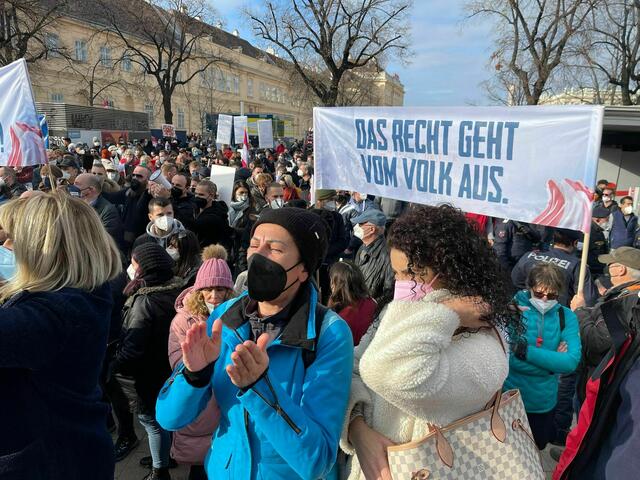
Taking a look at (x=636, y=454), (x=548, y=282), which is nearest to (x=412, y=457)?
(x=636, y=454)

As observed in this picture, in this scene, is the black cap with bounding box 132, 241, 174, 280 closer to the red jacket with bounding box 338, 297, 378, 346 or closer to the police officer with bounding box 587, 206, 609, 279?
the red jacket with bounding box 338, 297, 378, 346

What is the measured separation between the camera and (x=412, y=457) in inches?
48.7

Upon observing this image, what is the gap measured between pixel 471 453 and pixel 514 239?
4345mm

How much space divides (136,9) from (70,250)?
99.1 ft

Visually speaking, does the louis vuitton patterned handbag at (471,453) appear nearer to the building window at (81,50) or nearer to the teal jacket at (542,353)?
the teal jacket at (542,353)

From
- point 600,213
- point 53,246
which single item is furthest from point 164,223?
point 600,213

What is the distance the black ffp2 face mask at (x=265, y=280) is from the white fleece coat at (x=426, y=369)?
43 centimetres

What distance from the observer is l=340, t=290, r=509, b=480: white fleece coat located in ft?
3.76

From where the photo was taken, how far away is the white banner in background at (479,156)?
276 cm

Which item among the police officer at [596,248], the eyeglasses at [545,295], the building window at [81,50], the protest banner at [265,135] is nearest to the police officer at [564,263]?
the eyeglasses at [545,295]

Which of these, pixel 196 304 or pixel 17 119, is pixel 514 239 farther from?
pixel 17 119

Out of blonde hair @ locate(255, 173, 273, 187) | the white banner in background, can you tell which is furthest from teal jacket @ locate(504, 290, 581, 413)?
blonde hair @ locate(255, 173, 273, 187)

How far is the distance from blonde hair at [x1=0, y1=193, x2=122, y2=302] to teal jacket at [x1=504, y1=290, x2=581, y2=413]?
227 centimetres

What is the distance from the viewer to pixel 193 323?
2.24 meters
